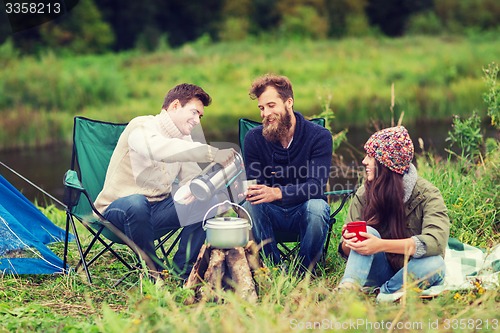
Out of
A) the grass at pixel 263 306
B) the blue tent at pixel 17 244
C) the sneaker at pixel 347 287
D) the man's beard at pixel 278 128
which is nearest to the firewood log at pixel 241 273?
the grass at pixel 263 306

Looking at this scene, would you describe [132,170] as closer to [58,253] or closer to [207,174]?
[207,174]

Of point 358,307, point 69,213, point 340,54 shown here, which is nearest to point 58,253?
point 69,213

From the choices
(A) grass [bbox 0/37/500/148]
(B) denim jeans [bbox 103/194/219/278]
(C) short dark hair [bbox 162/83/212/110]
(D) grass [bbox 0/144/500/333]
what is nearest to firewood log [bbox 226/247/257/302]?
(D) grass [bbox 0/144/500/333]

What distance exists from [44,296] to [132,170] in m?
0.64

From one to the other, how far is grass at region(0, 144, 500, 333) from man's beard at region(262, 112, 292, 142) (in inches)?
23.2

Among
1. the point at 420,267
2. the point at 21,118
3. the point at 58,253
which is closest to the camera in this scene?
the point at 420,267

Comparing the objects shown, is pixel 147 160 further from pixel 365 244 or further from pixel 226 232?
pixel 365 244

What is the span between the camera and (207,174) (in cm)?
316

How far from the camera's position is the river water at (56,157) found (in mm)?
7891

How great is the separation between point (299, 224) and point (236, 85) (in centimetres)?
936

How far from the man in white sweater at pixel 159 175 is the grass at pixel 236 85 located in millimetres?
5914

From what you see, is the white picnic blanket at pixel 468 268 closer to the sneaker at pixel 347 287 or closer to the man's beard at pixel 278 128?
the sneaker at pixel 347 287

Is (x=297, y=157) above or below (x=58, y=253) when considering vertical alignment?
above

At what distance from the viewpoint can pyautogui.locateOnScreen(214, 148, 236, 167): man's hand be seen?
124 inches
